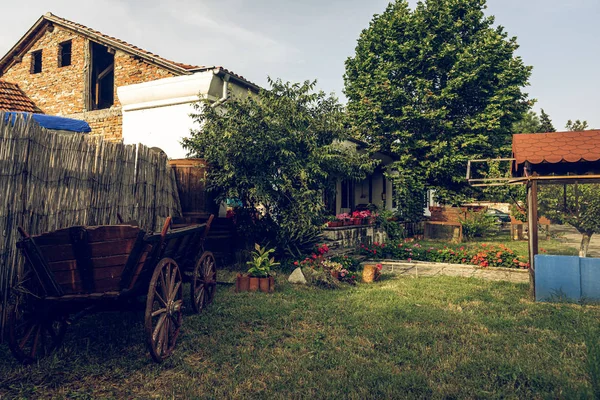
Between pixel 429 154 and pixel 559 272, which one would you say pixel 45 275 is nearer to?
pixel 559 272

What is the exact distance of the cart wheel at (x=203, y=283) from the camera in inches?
202

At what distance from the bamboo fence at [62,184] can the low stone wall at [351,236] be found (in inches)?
197

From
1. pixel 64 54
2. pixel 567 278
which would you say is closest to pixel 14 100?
pixel 64 54

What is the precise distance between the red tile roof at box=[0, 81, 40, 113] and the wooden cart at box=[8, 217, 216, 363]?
11.6 meters

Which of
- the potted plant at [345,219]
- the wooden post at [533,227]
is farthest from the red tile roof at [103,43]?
the wooden post at [533,227]

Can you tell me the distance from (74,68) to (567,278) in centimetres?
1501

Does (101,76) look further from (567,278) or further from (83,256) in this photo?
(567,278)

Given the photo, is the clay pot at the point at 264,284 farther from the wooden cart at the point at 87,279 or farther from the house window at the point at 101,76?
the house window at the point at 101,76

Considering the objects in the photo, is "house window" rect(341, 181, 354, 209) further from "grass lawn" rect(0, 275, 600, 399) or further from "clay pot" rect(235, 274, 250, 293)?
"grass lawn" rect(0, 275, 600, 399)

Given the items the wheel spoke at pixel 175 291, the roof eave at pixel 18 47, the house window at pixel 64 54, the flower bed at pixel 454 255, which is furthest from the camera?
the roof eave at pixel 18 47

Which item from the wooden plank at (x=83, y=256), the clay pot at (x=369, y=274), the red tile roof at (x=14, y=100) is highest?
the red tile roof at (x=14, y=100)

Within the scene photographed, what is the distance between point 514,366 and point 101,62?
16746 millimetres

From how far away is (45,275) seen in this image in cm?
342

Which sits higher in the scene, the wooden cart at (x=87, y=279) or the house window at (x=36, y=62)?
the house window at (x=36, y=62)
